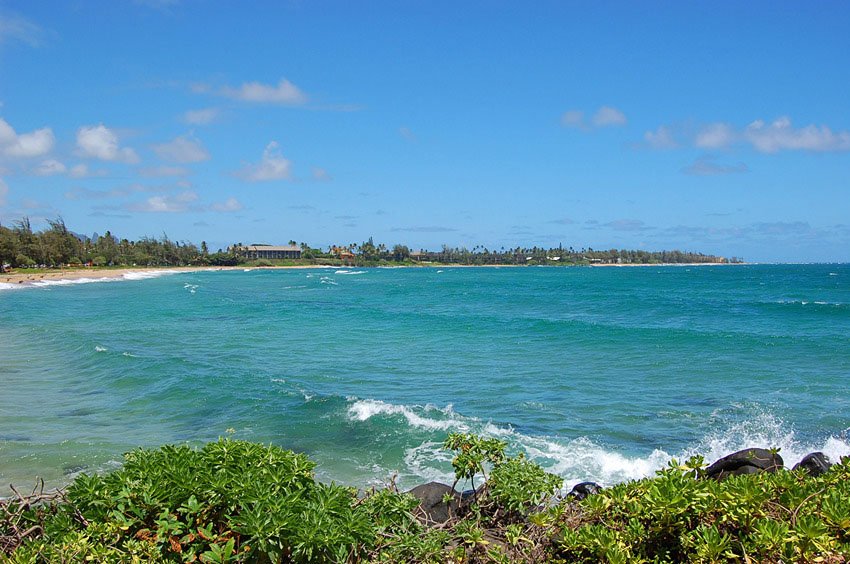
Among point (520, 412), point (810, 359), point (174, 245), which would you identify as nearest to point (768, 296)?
point (810, 359)

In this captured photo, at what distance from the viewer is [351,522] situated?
16.2ft

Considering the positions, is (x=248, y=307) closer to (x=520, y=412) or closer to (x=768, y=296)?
(x=520, y=412)

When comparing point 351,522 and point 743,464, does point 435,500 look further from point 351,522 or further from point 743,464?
point 743,464

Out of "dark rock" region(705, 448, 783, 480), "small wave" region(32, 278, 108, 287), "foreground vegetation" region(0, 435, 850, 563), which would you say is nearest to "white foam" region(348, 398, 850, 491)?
"dark rock" region(705, 448, 783, 480)

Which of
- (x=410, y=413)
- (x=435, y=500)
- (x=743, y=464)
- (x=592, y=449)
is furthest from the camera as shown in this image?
(x=410, y=413)

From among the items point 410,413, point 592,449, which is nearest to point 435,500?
point 592,449

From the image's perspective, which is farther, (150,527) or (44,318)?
(44,318)

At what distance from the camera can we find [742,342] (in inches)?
1084

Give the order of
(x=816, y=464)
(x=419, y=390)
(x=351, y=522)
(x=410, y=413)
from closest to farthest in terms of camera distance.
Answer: (x=351, y=522) → (x=816, y=464) → (x=410, y=413) → (x=419, y=390)

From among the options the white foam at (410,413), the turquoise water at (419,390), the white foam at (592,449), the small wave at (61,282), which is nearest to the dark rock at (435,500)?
the white foam at (592,449)

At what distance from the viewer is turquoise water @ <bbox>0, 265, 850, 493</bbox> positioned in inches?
486

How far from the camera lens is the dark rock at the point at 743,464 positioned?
7.94m

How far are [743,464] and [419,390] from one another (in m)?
10.9

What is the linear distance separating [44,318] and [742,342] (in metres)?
37.3
